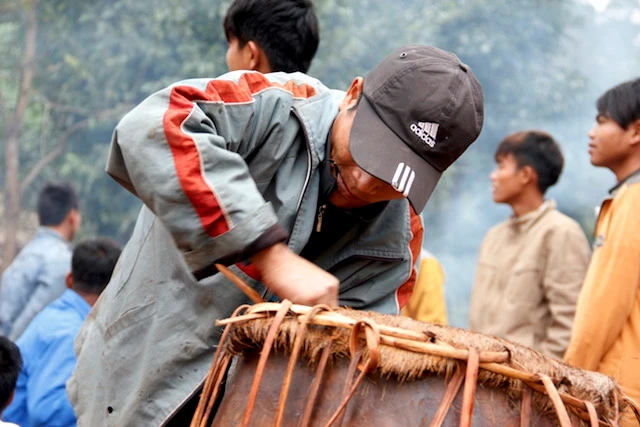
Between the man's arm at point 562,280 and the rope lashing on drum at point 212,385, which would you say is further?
the man's arm at point 562,280

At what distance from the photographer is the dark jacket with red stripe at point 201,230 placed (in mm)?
1899

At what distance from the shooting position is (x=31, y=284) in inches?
209

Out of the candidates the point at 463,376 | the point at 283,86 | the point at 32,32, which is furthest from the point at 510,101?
the point at 463,376

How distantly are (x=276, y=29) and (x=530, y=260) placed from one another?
2199 mm

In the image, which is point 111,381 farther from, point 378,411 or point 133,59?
point 133,59

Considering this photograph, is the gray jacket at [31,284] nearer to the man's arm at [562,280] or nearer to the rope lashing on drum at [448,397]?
the man's arm at [562,280]

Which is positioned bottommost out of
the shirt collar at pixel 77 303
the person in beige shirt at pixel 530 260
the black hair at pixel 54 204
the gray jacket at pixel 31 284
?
the gray jacket at pixel 31 284

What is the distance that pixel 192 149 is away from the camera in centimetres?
192

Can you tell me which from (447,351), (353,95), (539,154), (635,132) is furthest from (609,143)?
(447,351)

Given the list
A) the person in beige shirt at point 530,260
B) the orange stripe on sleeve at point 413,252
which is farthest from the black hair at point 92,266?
the orange stripe on sleeve at point 413,252

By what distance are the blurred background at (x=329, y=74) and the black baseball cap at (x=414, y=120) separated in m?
6.68

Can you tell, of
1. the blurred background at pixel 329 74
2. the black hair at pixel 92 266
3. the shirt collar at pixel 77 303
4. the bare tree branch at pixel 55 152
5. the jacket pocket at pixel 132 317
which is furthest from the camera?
the bare tree branch at pixel 55 152

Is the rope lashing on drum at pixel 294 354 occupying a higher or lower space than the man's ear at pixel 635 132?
lower

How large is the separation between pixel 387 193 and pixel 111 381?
0.82m
